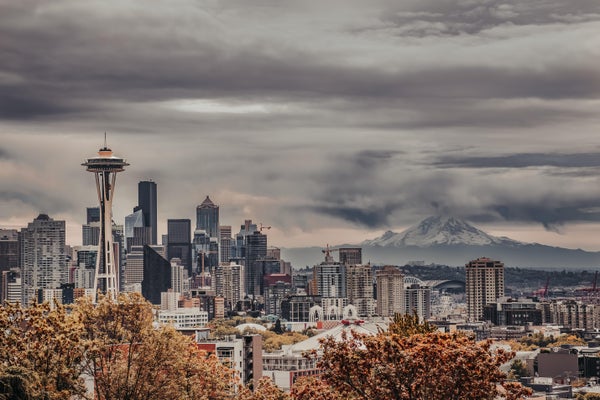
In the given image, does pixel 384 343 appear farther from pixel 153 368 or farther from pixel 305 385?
pixel 153 368

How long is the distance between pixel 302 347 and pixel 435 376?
458 ft

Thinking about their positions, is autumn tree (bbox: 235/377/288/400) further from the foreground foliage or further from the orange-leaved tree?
the orange-leaved tree

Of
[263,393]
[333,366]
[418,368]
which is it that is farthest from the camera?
[263,393]

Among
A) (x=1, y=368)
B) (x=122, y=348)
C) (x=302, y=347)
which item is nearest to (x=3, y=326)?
(x=1, y=368)

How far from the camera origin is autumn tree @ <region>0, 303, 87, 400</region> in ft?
138

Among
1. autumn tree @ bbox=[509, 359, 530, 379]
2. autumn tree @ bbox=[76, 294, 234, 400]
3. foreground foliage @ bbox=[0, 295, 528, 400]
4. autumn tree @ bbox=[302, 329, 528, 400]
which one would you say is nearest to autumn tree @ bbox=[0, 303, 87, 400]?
foreground foliage @ bbox=[0, 295, 528, 400]

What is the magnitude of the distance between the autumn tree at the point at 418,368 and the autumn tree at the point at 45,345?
757cm

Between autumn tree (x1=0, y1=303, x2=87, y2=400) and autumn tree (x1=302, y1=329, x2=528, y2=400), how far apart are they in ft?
24.8

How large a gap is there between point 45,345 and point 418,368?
11.0 m

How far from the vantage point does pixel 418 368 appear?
1578 inches

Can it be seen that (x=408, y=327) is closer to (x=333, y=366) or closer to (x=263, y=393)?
(x=263, y=393)

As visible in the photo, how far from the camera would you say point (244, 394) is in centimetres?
5338

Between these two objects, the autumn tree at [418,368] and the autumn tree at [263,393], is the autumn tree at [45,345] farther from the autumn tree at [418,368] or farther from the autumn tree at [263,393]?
the autumn tree at [263,393]

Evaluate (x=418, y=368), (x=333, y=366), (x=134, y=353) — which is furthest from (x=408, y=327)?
(x=418, y=368)
